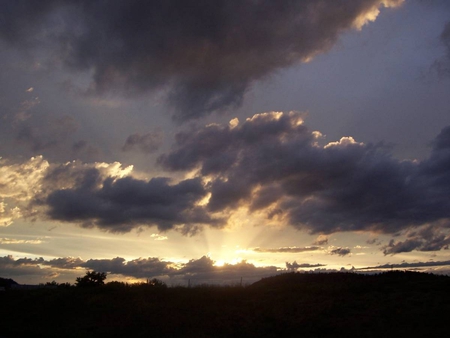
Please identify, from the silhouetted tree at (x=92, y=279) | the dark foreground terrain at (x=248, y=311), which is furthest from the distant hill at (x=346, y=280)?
the silhouetted tree at (x=92, y=279)

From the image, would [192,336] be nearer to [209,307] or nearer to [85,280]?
[209,307]

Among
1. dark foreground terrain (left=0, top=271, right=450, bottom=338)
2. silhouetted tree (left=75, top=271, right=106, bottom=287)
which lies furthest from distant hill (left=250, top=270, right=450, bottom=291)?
silhouetted tree (left=75, top=271, right=106, bottom=287)

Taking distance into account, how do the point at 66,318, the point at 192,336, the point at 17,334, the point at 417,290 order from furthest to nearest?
the point at 66,318 < the point at 417,290 < the point at 17,334 < the point at 192,336

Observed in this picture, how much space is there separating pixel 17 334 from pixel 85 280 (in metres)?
34.9

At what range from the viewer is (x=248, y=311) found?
103 ft

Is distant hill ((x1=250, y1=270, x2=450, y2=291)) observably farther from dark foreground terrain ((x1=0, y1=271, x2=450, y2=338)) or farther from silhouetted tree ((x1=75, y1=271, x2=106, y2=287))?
silhouetted tree ((x1=75, y1=271, x2=106, y2=287))

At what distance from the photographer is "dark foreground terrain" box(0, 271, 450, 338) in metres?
26.0

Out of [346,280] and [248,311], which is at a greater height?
[346,280]

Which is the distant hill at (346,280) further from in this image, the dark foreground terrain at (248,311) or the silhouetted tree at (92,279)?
the silhouetted tree at (92,279)

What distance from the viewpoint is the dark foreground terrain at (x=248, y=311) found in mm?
25984

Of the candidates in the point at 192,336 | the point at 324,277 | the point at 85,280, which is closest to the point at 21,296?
the point at 85,280

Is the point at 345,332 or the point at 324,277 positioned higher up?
the point at 324,277

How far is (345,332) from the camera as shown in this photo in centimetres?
2470

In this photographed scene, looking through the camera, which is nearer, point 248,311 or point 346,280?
point 248,311
